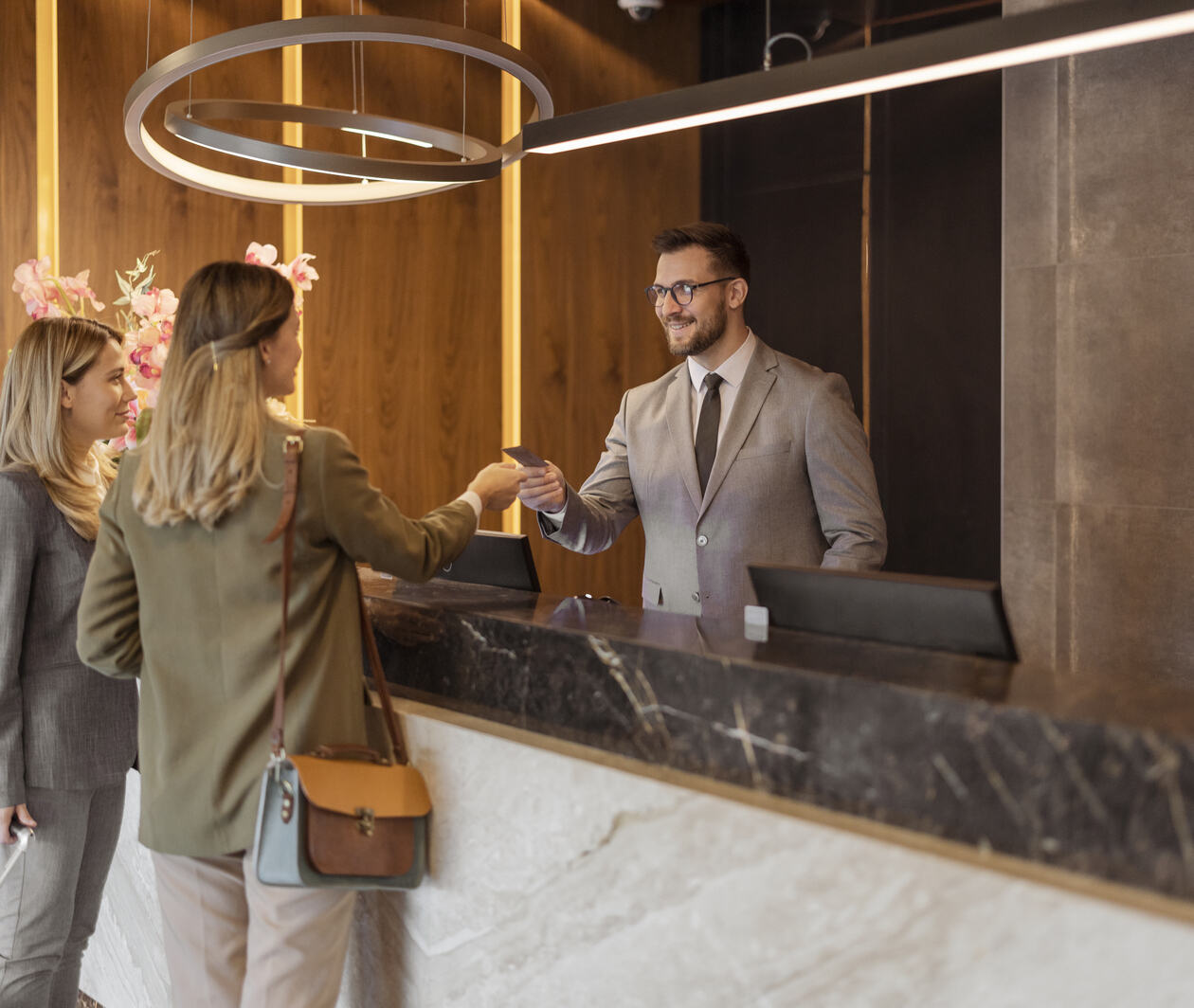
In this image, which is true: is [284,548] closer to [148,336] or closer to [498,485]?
[498,485]

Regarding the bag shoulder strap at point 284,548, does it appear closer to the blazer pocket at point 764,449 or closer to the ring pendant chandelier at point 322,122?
the ring pendant chandelier at point 322,122

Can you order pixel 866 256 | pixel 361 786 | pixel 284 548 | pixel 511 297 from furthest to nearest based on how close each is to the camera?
pixel 511 297, pixel 866 256, pixel 361 786, pixel 284 548

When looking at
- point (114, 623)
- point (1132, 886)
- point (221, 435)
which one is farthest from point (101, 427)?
point (1132, 886)

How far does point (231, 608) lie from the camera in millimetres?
1741

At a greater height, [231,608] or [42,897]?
[231,608]

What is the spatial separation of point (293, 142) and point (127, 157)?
0.71m

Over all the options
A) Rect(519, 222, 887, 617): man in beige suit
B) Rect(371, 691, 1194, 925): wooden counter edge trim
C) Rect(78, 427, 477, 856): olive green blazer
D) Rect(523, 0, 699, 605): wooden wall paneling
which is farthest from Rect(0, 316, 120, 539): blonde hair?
Rect(523, 0, 699, 605): wooden wall paneling

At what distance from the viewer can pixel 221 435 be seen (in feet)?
5.50

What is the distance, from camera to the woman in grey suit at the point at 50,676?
2203 millimetres

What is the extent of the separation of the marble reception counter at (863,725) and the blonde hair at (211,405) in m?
0.53

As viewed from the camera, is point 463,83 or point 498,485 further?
point 463,83

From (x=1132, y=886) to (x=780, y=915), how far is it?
457 mm

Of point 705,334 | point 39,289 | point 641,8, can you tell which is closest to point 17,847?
point 39,289

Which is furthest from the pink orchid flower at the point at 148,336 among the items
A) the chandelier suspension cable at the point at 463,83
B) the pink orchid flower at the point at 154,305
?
the chandelier suspension cable at the point at 463,83
